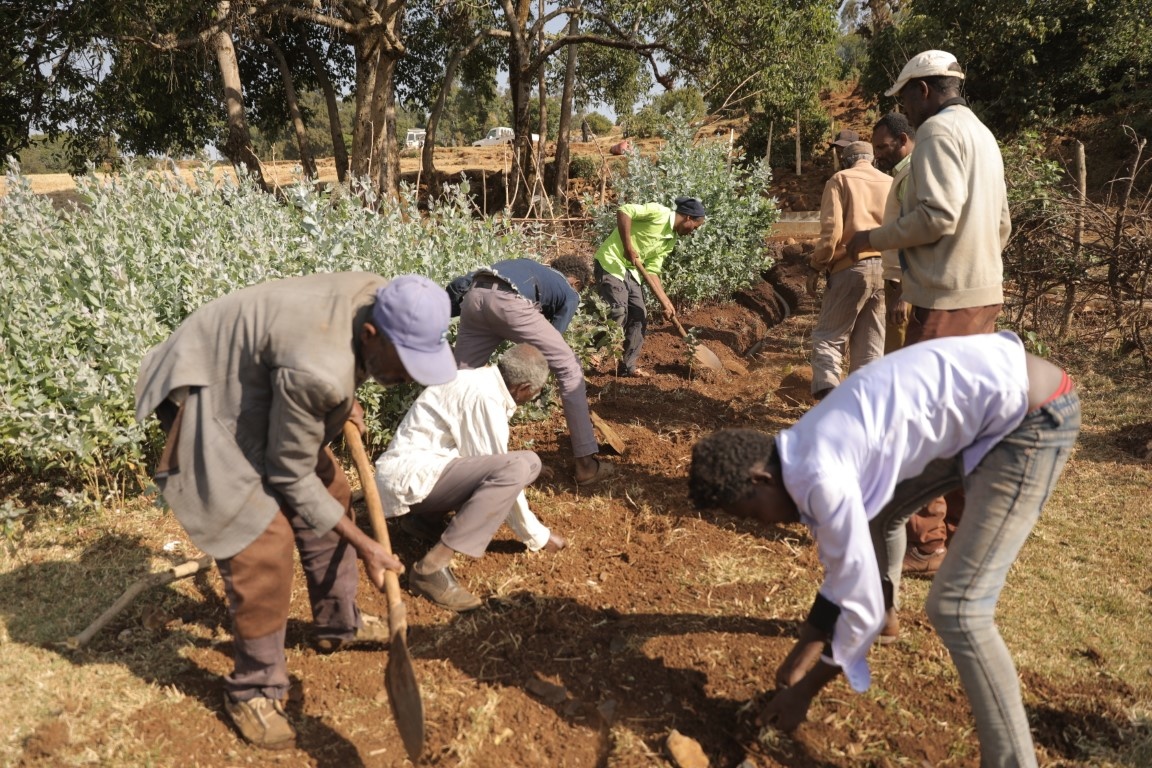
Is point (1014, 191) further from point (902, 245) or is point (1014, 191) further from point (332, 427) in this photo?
point (332, 427)

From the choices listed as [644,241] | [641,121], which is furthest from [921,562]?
[641,121]

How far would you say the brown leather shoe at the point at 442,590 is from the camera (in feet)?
11.1

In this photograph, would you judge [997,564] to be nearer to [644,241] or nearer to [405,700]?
[405,700]

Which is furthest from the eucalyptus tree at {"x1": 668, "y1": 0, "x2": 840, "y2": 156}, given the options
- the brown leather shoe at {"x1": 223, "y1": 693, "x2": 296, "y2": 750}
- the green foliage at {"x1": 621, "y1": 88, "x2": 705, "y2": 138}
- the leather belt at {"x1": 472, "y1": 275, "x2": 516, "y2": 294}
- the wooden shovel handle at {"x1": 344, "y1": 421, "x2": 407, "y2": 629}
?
the brown leather shoe at {"x1": 223, "y1": 693, "x2": 296, "y2": 750}

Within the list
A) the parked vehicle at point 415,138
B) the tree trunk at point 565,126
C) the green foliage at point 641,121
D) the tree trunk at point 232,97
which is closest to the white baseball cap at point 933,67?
the tree trunk at point 232,97

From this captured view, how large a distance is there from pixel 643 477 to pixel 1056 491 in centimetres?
237

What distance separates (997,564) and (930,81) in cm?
202

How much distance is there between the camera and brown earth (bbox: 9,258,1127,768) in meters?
2.67

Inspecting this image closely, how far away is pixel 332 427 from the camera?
2.54m

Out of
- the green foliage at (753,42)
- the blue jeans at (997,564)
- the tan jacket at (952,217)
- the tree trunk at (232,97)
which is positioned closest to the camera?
the blue jeans at (997,564)

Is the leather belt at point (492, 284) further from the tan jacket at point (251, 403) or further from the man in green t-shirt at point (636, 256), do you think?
the man in green t-shirt at point (636, 256)

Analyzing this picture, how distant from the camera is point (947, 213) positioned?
3.12m

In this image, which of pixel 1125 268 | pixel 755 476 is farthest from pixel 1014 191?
pixel 755 476

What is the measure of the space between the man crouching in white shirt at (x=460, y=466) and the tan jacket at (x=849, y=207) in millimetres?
1950
